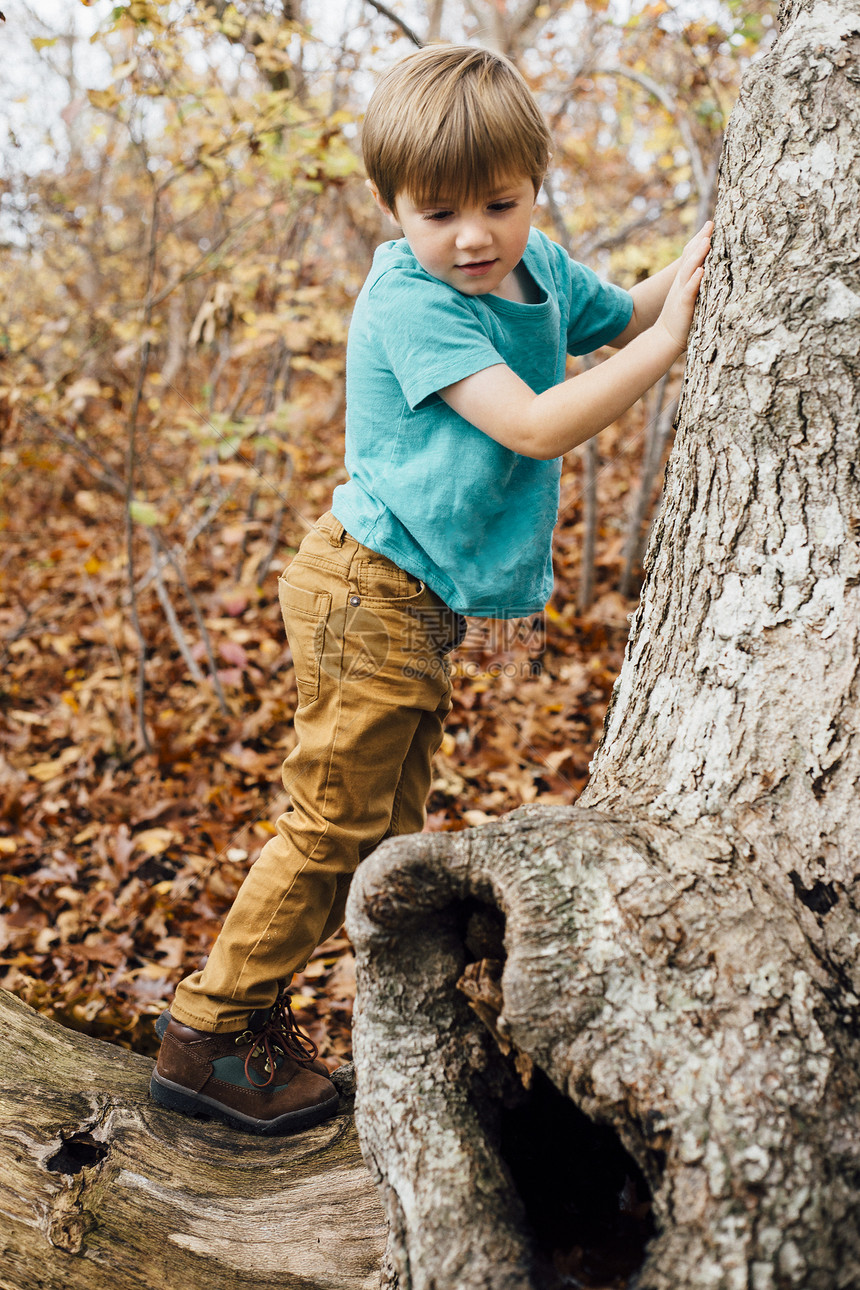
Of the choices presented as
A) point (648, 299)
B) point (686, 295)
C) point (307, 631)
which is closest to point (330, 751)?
point (307, 631)

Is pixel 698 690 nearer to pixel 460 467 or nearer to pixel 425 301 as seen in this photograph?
pixel 460 467

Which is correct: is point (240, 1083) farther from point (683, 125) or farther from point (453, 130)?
point (683, 125)

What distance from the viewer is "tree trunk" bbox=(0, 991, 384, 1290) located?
1.55 metres

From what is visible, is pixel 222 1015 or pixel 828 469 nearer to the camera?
pixel 828 469

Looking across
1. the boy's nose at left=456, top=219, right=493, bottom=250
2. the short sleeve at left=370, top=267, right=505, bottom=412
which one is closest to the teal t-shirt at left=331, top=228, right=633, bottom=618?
the short sleeve at left=370, top=267, right=505, bottom=412

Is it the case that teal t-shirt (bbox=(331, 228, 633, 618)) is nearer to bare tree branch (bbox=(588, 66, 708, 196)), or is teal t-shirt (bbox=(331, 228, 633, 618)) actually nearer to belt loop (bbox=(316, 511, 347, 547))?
belt loop (bbox=(316, 511, 347, 547))

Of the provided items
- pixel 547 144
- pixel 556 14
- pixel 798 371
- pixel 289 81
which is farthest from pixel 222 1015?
pixel 556 14

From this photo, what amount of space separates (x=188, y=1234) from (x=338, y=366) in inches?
173

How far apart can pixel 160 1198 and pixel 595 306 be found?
212cm

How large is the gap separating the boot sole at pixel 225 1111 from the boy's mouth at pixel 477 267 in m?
1.79

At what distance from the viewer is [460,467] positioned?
1.78 m

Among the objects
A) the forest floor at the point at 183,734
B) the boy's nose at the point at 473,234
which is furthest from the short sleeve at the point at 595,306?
the forest floor at the point at 183,734

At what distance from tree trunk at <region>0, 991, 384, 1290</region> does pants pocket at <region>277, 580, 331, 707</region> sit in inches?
37.6

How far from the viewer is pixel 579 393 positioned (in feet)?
5.03
